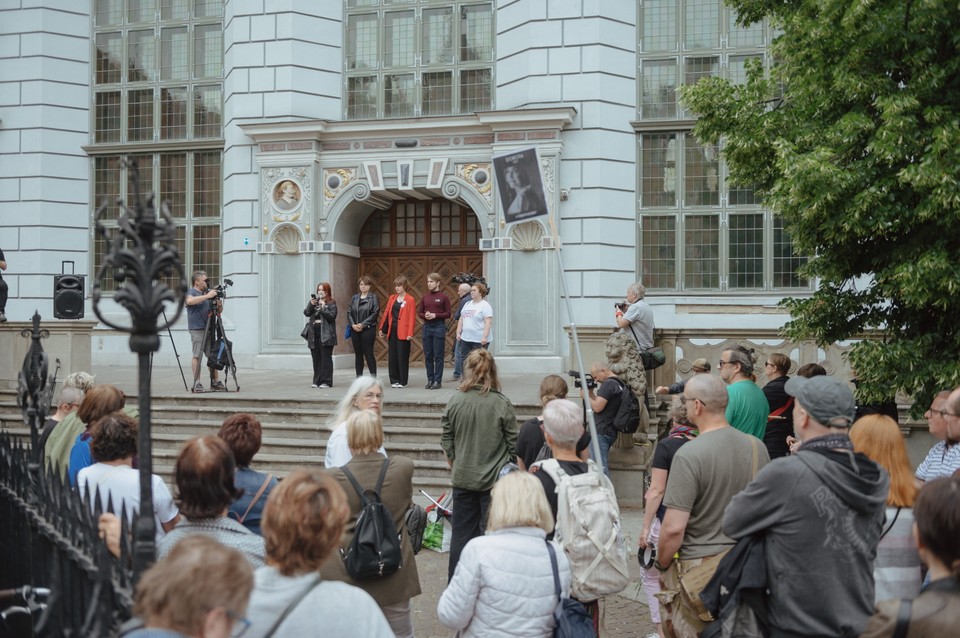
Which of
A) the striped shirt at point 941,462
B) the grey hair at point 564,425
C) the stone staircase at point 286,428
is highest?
the grey hair at point 564,425

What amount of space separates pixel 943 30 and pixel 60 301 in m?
12.3

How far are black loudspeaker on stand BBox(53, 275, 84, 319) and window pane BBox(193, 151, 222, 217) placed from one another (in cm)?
A: 671

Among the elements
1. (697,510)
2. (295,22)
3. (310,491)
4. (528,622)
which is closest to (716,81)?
(697,510)

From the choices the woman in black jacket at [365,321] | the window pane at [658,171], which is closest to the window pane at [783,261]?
the window pane at [658,171]

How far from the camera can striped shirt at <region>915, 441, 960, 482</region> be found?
5.53 meters

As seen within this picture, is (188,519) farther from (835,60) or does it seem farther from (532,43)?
(532,43)

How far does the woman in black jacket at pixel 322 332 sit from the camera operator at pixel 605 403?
6.50 m

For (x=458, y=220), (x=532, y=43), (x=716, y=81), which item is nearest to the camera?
(x=716, y=81)

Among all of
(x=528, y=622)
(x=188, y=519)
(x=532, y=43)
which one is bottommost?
(x=528, y=622)

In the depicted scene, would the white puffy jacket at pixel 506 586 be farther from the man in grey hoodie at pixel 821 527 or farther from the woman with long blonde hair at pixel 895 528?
the woman with long blonde hair at pixel 895 528

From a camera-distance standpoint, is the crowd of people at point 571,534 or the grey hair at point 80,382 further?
the grey hair at point 80,382

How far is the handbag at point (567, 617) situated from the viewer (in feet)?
13.6

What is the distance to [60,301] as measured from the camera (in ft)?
48.0

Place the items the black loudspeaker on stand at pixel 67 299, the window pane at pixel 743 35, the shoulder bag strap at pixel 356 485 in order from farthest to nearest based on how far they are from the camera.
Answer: the window pane at pixel 743 35 → the black loudspeaker on stand at pixel 67 299 → the shoulder bag strap at pixel 356 485
